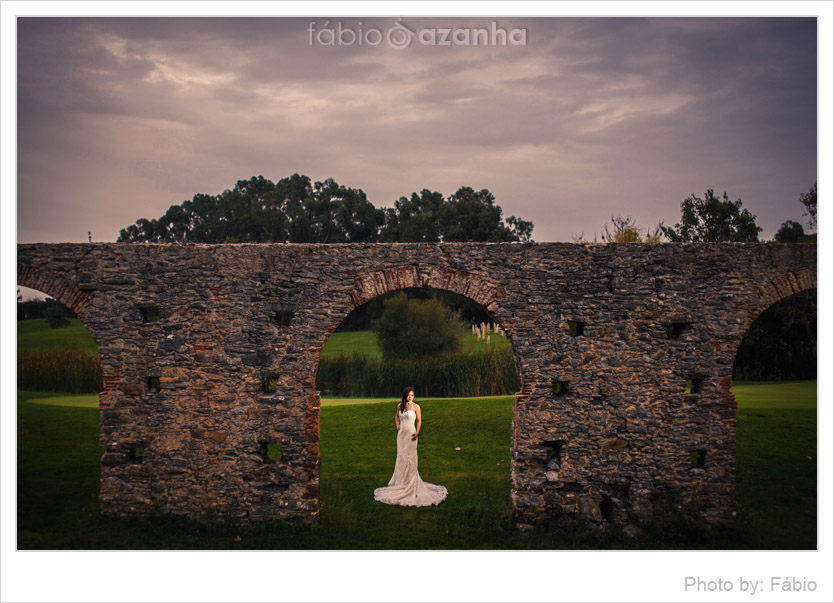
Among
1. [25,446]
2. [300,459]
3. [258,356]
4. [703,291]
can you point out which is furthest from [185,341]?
[703,291]

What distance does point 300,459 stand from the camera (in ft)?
25.0

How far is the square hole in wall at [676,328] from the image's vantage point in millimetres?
7672

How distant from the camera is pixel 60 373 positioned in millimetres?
15273

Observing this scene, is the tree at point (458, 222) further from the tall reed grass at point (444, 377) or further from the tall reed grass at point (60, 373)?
the tall reed grass at point (60, 373)

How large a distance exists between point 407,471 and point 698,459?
4205 mm

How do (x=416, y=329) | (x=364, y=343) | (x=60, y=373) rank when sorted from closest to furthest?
1. (x=60, y=373)
2. (x=416, y=329)
3. (x=364, y=343)

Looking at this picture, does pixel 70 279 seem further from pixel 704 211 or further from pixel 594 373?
pixel 704 211

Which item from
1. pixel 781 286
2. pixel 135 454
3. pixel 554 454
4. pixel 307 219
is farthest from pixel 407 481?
pixel 307 219

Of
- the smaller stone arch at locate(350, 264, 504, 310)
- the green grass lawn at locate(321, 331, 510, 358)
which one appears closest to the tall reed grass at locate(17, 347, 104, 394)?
the green grass lawn at locate(321, 331, 510, 358)

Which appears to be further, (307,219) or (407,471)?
(307,219)

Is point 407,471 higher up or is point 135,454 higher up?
point 135,454

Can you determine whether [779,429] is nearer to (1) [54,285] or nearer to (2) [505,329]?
(2) [505,329]
